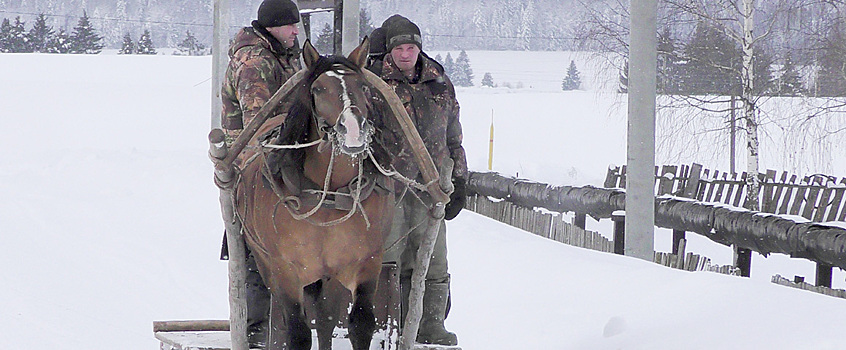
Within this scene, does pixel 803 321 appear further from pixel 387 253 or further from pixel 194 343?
pixel 194 343

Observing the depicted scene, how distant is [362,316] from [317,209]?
586 millimetres

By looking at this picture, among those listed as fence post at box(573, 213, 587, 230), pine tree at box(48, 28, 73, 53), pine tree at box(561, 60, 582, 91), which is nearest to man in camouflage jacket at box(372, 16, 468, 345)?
fence post at box(573, 213, 587, 230)

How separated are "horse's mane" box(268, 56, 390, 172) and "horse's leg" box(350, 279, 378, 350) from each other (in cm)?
57

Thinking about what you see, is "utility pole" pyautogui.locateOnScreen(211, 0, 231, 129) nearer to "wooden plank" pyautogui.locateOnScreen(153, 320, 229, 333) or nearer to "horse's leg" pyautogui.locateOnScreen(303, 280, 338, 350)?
"wooden plank" pyautogui.locateOnScreen(153, 320, 229, 333)

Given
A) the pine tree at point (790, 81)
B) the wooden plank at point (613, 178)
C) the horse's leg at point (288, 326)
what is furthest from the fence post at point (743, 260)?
the pine tree at point (790, 81)

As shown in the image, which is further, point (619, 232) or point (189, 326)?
point (619, 232)

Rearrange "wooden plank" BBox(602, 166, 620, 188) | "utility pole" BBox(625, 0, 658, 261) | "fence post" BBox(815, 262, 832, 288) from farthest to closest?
"wooden plank" BBox(602, 166, 620, 188) → "utility pole" BBox(625, 0, 658, 261) → "fence post" BBox(815, 262, 832, 288)

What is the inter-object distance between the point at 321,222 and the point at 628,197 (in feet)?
16.1

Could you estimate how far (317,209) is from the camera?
4.46 m

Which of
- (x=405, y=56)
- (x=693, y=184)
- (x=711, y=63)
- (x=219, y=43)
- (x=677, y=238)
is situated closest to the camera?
(x=405, y=56)

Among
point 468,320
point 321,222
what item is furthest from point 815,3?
point 321,222

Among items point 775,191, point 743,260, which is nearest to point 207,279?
point 743,260

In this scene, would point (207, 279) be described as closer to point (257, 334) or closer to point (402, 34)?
point (257, 334)

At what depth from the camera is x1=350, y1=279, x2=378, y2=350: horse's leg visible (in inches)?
185
